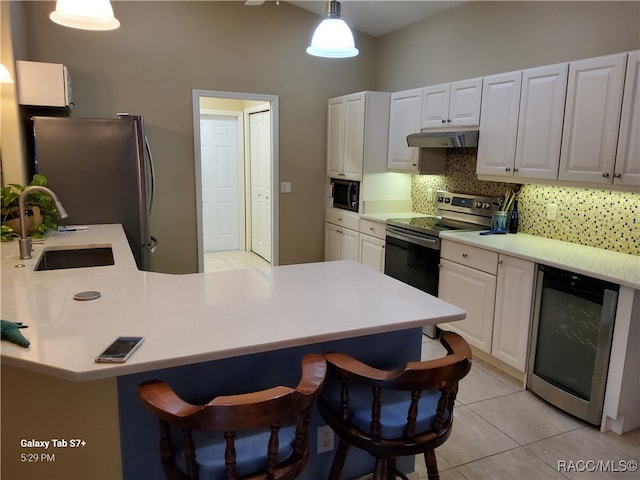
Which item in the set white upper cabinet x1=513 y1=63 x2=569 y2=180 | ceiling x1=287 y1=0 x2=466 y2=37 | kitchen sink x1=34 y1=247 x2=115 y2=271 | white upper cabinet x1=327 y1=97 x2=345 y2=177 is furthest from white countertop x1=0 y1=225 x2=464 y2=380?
ceiling x1=287 y1=0 x2=466 y2=37

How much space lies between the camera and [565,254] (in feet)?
9.19

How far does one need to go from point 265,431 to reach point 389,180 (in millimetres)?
3639

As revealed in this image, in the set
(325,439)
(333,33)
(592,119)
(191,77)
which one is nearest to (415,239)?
(592,119)

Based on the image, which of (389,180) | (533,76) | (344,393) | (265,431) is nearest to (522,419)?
(344,393)

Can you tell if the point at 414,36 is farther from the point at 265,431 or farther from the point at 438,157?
the point at 265,431

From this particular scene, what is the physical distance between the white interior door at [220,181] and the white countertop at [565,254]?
403 centimetres

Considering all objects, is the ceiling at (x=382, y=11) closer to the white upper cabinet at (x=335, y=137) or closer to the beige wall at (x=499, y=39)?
the beige wall at (x=499, y=39)

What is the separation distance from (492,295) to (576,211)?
0.83 meters

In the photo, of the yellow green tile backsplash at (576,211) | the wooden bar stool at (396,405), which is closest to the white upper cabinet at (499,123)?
the yellow green tile backsplash at (576,211)

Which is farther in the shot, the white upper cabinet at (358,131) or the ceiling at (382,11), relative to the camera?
the white upper cabinet at (358,131)

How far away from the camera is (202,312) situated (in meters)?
1.60

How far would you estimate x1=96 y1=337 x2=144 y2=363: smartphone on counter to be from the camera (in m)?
1.21

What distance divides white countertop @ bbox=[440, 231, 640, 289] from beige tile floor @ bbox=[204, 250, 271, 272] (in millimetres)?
3271

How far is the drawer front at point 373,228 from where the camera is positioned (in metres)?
4.24
